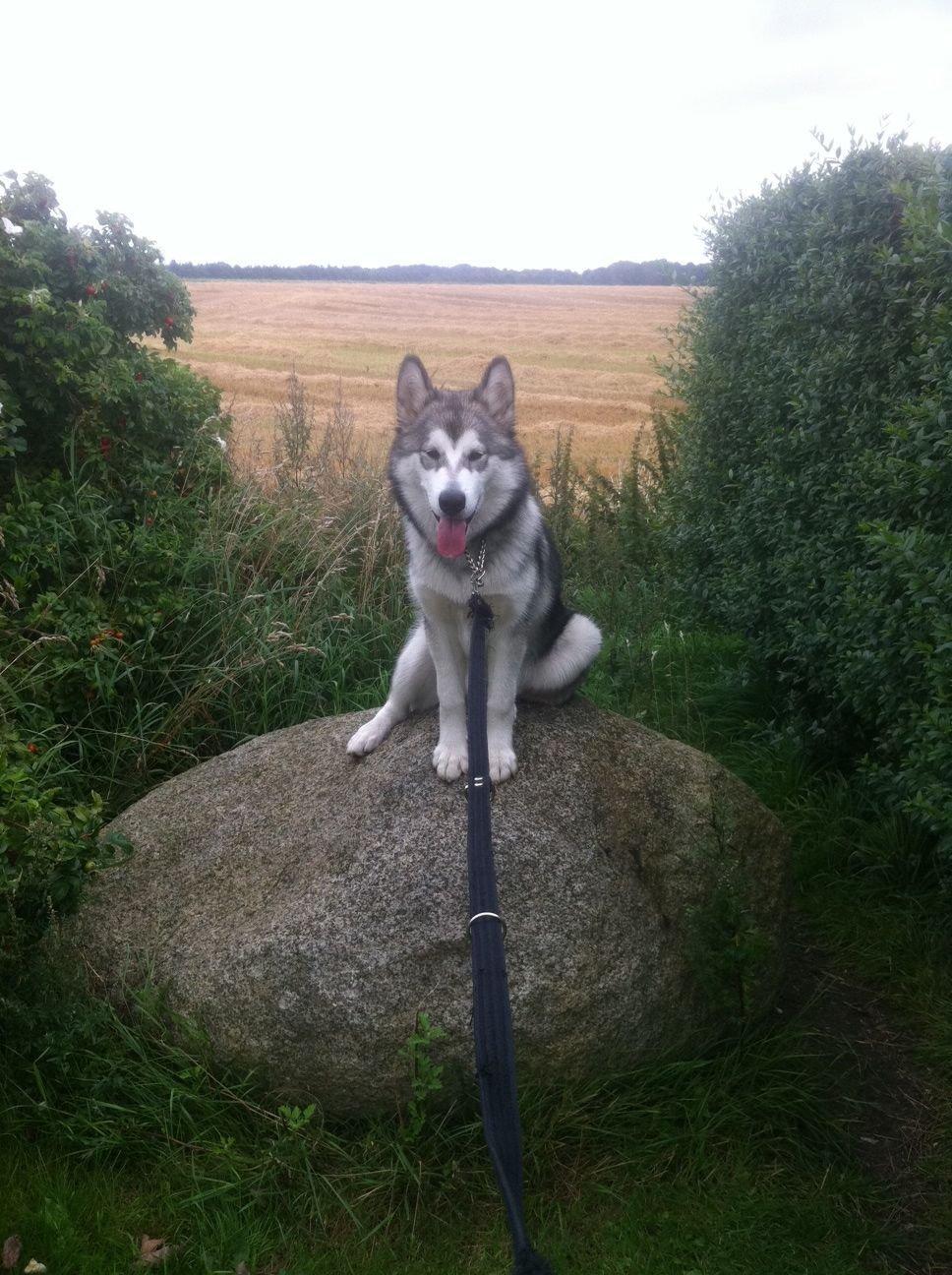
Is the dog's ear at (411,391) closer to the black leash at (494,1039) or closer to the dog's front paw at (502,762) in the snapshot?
the dog's front paw at (502,762)

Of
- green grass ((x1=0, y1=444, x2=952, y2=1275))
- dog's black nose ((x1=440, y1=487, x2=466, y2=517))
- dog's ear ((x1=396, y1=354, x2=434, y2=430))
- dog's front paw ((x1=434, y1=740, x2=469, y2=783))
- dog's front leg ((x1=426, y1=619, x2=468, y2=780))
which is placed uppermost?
dog's ear ((x1=396, y1=354, x2=434, y2=430))

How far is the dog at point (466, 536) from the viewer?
3.47 meters

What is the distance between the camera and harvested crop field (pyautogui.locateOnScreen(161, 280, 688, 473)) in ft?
27.9

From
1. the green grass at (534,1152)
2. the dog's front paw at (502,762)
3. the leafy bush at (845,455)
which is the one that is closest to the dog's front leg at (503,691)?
the dog's front paw at (502,762)

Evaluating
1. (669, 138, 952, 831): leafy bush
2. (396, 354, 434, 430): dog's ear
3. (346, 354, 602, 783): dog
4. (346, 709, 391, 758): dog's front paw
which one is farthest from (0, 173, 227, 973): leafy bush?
(669, 138, 952, 831): leafy bush

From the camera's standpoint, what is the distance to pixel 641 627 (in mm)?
6133

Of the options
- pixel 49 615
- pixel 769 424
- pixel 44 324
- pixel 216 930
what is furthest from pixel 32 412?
pixel 769 424

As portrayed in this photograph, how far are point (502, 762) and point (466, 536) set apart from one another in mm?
795

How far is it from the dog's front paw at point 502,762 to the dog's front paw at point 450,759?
10 cm

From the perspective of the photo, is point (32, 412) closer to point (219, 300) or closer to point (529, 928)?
point (529, 928)

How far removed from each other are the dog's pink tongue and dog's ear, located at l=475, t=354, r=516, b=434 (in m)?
0.64

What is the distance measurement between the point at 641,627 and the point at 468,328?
4498 millimetres

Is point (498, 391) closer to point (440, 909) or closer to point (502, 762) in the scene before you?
point (502, 762)

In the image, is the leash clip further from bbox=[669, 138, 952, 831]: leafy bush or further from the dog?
bbox=[669, 138, 952, 831]: leafy bush
